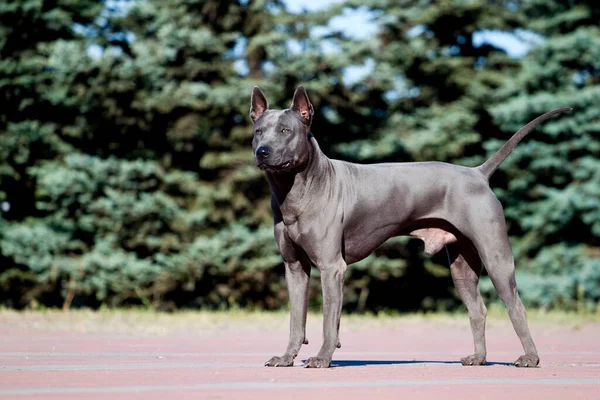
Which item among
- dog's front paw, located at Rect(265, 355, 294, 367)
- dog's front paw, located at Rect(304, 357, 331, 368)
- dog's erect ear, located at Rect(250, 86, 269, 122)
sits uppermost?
dog's erect ear, located at Rect(250, 86, 269, 122)

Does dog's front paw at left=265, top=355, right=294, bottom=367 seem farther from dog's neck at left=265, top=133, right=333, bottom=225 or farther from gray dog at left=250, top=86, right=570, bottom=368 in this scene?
dog's neck at left=265, top=133, right=333, bottom=225

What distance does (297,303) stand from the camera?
23.2 ft

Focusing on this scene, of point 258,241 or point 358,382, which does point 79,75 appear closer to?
point 258,241

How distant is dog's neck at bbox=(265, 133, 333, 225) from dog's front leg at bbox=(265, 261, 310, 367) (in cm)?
44

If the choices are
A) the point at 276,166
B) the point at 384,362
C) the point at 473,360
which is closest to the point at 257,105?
the point at 276,166

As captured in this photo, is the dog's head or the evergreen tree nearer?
the dog's head

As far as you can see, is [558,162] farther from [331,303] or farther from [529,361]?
[331,303]

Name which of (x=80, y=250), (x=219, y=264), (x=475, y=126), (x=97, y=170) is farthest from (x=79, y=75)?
(x=475, y=126)

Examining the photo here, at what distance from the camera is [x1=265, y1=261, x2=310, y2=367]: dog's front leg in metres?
6.98

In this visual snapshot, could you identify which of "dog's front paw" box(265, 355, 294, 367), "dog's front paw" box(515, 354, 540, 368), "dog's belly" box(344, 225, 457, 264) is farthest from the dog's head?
"dog's front paw" box(515, 354, 540, 368)

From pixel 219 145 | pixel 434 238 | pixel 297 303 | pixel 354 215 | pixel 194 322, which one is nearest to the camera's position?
pixel 297 303

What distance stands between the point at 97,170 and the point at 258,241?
386 centimetres

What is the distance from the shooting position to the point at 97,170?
61.7ft

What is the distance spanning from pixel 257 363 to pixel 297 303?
25.3 inches
